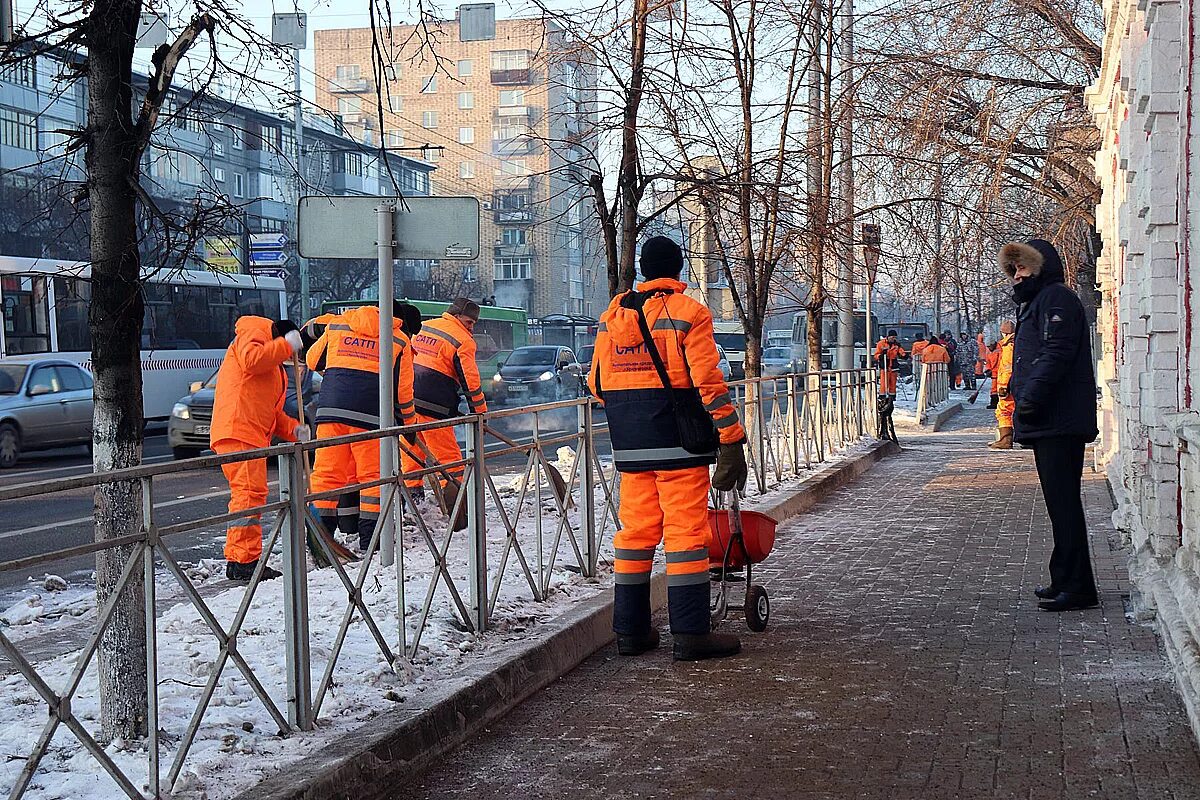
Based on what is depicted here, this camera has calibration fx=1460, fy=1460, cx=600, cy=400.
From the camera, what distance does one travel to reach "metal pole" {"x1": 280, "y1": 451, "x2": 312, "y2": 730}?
4941mm

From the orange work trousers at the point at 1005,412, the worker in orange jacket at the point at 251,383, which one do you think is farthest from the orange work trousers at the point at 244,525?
the orange work trousers at the point at 1005,412

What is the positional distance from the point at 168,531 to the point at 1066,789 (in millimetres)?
2942

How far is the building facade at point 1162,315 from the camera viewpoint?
262 inches

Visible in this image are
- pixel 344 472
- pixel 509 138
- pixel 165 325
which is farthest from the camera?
pixel 165 325

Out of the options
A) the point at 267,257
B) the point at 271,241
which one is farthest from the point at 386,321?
the point at 267,257

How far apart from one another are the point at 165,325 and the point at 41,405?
884cm

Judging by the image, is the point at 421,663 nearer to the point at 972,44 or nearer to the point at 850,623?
the point at 850,623

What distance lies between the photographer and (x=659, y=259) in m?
6.87

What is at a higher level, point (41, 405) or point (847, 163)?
point (847, 163)

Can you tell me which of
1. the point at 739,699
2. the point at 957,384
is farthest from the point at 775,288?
the point at 957,384

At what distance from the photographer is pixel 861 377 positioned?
21375mm

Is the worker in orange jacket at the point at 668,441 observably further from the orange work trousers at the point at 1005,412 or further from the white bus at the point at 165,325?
the white bus at the point at 165,325

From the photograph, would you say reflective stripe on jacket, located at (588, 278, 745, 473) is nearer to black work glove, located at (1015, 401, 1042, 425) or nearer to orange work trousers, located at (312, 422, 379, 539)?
orange work trousers, located at (312, 422, 379, 539)

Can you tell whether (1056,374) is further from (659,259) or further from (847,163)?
(847,163)
